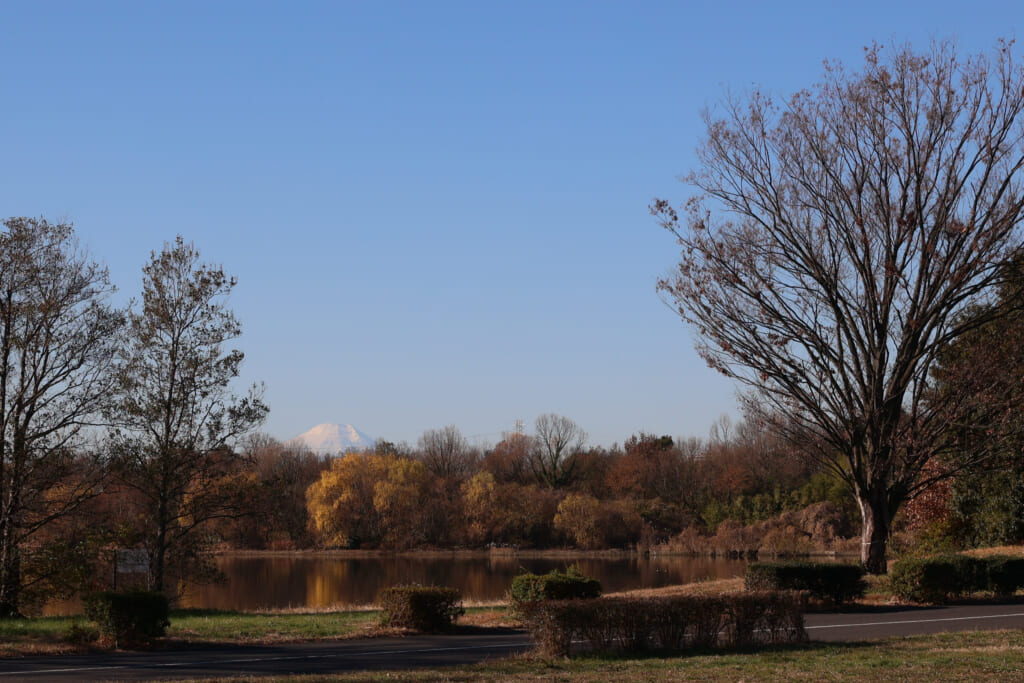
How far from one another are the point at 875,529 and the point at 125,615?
62.9 feet

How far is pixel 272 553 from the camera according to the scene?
6900cm

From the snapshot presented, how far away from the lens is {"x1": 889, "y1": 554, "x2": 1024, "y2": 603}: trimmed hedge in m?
22.3

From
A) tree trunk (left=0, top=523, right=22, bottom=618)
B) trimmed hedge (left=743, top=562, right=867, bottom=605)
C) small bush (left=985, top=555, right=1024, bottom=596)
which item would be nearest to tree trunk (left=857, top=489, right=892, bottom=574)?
small bush (left=985, top=555, right=1024, bottom=596)

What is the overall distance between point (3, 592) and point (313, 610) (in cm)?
731

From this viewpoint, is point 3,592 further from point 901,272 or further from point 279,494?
point 901,272

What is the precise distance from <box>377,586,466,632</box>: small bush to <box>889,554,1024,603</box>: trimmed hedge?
1089 cm

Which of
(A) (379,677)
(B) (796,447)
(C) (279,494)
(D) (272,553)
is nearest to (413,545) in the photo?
(D) (272,553)

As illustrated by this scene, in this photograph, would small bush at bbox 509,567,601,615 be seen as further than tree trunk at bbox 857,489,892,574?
No

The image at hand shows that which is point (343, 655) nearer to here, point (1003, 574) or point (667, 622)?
point (667, 622)

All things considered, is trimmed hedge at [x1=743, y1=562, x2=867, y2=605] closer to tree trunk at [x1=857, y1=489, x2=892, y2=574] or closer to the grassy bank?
tree trunk at [x1=857, y1=489, x2=892, y2=574]

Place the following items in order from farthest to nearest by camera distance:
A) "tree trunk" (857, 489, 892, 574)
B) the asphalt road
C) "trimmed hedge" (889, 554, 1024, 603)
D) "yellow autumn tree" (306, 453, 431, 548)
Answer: "yellow autumn tree" (306, 453, 431, 548) < "tree trunk" (857, 489, 892, 574) < "trimmed hedge" (889, 554, 1024, 603) < the asphalt road

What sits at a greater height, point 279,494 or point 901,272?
point 901,272

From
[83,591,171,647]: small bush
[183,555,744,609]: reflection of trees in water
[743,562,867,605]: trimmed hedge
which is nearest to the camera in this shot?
[83,591,171,647]: small bush

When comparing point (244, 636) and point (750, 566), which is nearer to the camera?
point (244, 636)
